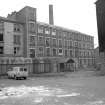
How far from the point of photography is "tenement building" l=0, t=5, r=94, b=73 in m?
40.1

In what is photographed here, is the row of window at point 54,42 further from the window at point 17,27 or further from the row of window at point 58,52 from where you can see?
the window at point 17,27

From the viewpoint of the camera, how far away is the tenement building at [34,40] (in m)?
40.1

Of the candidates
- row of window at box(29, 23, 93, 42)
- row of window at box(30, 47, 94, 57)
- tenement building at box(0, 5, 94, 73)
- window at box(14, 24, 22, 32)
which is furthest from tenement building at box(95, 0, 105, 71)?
window at box(14, 24, 22, 32)

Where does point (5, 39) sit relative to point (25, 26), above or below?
below

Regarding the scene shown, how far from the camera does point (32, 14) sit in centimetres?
4444

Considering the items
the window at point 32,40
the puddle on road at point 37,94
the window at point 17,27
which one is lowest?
the puddle on road at point 37,94

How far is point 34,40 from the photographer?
43.7 metres

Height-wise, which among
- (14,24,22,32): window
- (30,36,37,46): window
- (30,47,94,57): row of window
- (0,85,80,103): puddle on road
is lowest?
(0,85,80,103): puddle on road

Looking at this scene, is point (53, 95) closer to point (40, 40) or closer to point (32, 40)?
point (32, 40)

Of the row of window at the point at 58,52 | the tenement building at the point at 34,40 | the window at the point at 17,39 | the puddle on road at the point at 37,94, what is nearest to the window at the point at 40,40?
the tenement building at the point at 34,40

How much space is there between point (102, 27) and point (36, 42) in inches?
665

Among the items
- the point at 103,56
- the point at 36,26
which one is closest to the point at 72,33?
the point at 36,26

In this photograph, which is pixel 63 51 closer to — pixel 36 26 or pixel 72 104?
pixel 36 26

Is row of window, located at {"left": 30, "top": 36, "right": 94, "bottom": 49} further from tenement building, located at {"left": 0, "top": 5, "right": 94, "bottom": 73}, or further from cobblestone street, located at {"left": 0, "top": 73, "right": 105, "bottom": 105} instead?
cobblestone street, located at {"left": 0, "top": 73, "right": 105, "bottom": 105}
